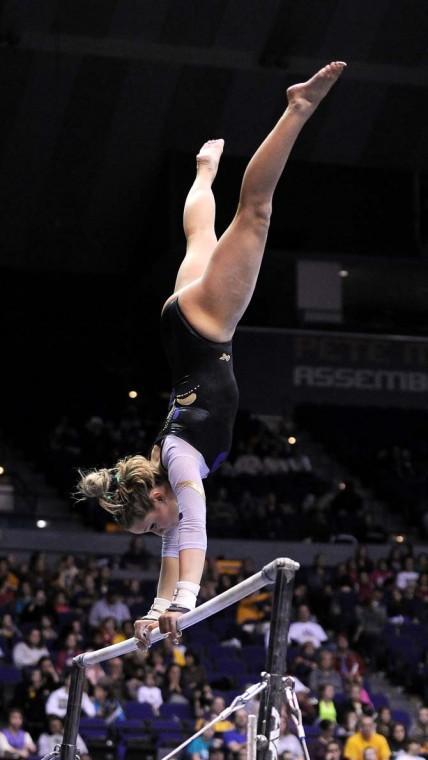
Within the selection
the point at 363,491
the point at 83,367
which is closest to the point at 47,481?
the point at 83,367

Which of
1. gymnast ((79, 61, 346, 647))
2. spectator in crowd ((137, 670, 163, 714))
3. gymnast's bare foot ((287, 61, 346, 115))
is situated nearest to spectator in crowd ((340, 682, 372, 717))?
spectator in crowd ((137, 670, 163, 714))

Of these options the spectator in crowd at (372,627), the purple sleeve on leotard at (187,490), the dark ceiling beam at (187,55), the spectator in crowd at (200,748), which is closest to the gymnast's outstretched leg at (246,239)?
the purple sleeve on leotard at (187,490)

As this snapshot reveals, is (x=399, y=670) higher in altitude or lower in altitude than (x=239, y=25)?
lower

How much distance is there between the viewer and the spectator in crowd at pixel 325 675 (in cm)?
1097

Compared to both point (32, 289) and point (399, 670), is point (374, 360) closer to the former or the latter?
point (32, 289)

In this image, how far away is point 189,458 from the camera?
457 centimetres

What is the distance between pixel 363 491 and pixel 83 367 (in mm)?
4626

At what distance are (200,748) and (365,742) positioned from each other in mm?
1299

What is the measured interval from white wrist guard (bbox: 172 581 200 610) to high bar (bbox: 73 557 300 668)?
3.4 inches

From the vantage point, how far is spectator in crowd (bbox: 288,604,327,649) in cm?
1224

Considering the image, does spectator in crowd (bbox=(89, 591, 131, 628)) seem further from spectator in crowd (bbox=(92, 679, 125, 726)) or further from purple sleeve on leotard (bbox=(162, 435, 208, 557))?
purple sleeve on leotard (bbox=(162, 435, 208, 557))

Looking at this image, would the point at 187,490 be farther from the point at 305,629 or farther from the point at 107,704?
the point at 305,629

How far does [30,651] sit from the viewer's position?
35.1 ft

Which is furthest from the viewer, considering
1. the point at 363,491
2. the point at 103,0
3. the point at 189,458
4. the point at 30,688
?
the point at 363,491
